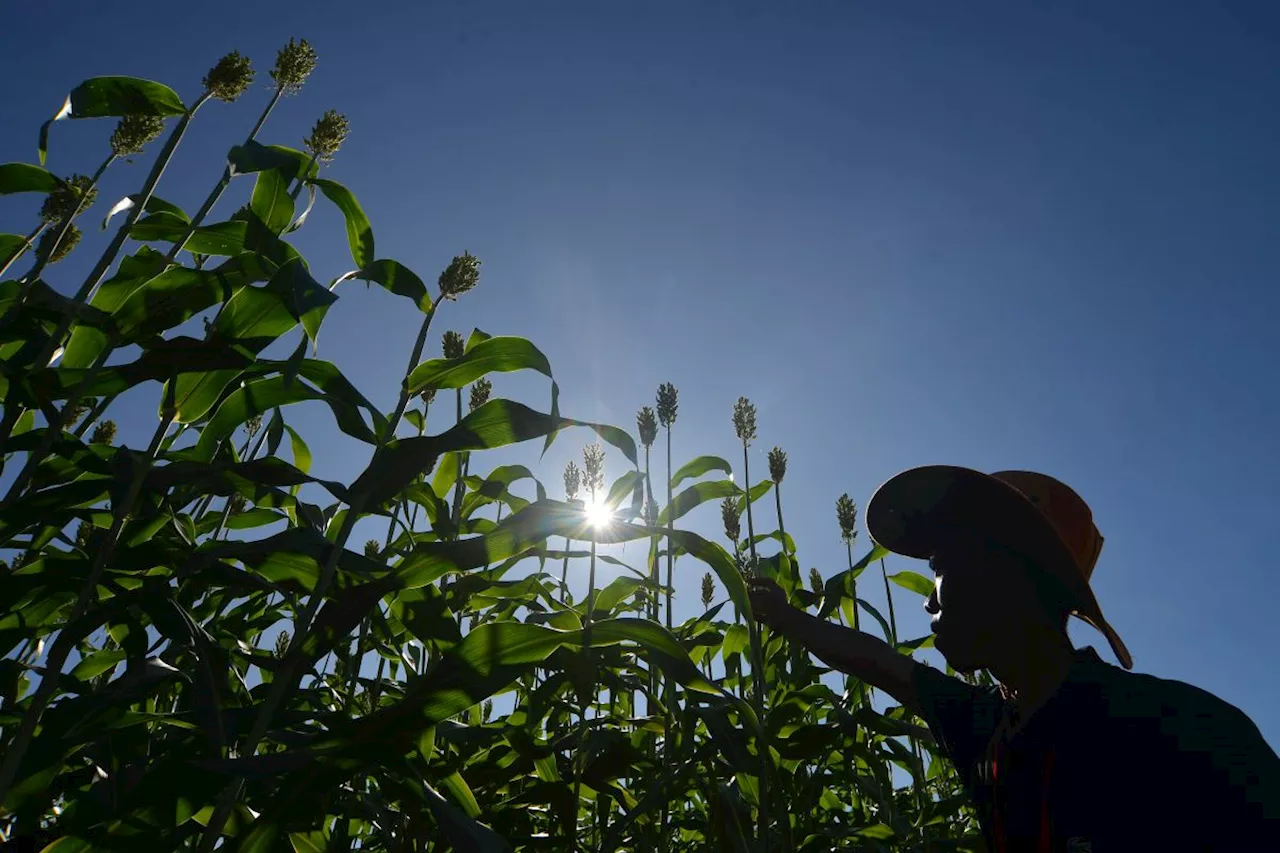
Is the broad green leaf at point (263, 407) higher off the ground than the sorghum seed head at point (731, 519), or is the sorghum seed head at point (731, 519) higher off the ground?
the sorghum seed head at point (731, 519)

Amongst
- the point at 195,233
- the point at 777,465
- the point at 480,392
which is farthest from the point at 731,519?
the point at 195,233

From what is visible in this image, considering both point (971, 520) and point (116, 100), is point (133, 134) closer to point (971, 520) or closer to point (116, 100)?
point (116, 100)

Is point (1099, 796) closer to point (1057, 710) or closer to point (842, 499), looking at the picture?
point (1057, 710)

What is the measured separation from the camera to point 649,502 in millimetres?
2584

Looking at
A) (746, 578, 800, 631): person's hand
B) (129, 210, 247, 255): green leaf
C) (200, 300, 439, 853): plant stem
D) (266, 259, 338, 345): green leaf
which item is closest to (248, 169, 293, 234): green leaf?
(129, 210, 247, 255): green leaf

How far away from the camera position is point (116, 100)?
1.85 metres

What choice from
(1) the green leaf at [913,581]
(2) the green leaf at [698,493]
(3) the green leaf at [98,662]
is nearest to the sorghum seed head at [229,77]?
(3) the green leaf at [98,662]

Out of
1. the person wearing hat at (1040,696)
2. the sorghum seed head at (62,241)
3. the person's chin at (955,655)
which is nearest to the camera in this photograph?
the person wearing hat at (1040,696)

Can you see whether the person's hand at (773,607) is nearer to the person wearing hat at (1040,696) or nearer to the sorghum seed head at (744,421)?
the person wearing hat at (1040,696)

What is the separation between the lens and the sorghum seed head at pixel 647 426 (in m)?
3.04

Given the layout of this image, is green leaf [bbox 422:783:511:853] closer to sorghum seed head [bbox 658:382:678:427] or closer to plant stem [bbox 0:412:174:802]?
plant stem [bbox 0:412:174:802]

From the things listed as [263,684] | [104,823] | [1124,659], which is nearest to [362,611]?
[104,823]

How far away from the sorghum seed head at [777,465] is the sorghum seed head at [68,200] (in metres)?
2.63

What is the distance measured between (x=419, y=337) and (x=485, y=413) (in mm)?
306
